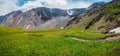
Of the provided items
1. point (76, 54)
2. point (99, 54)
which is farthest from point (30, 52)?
point (99, 54)

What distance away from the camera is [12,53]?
120 ft

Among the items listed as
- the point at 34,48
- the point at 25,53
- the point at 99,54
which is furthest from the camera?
the point at 34,48

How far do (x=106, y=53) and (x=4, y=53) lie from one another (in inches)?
584

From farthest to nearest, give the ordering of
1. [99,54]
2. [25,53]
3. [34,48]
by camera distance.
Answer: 1. [34,48]
2. [25,53]
3. [99,54]

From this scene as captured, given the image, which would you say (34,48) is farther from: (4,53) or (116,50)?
(116,50)

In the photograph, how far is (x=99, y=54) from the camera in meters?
33.6

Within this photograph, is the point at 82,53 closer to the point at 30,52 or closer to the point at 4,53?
the point at 30,52

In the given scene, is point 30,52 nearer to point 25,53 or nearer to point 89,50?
point 25,53

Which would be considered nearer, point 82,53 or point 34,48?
point 82,53

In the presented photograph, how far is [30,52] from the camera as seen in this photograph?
36688 mm

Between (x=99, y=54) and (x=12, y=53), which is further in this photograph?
(x=12, y=53)

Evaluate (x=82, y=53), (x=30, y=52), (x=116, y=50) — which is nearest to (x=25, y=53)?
(x=30, y=52)

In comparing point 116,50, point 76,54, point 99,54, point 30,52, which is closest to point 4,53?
point 30,52

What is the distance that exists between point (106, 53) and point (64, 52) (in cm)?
598
